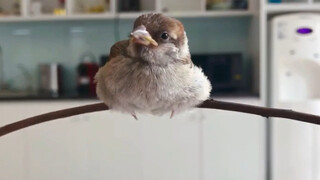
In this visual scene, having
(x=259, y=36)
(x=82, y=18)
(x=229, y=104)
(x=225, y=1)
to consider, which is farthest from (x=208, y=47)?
(x=229, y=104)

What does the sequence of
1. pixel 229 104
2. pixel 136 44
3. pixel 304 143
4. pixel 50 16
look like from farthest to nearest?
pixel 50 16 < pixel 304 143 < pixel 229 104 < pixel 136 44

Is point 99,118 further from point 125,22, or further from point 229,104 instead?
point 229,104

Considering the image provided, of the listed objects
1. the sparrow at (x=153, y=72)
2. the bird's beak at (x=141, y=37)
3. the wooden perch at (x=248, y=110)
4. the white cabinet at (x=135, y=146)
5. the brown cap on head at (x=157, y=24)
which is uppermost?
the brown cap on head at (x=157, y=24)

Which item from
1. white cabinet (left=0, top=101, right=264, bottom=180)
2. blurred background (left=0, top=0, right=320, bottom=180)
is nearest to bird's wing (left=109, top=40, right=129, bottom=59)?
blurred background (left=0, top=0, right=320, bottom=180)

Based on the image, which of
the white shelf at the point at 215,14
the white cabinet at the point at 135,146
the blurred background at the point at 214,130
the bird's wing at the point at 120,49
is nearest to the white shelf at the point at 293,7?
the blurred background at the point at 214,130

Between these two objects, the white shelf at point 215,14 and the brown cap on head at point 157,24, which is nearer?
the brown cap on head at point 157,24

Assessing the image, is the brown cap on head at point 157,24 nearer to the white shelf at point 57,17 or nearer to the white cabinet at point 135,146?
the white cabinet at point 135,146

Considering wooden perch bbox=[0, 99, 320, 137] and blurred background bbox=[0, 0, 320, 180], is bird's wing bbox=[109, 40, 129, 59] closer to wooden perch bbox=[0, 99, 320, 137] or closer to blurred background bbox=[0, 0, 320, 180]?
wooden perch bbox=[0, 99, 320, 137]
